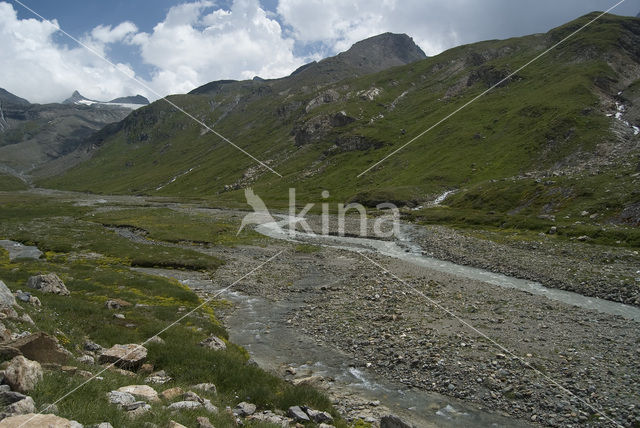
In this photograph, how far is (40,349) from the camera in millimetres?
10695

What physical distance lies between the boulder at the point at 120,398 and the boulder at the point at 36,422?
75.4 inches

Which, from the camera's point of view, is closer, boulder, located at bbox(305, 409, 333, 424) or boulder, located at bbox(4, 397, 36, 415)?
boulder, located at bbox(4, 397, 36, 415)

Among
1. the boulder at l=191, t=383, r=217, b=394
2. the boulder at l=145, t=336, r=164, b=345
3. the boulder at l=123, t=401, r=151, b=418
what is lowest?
the boulder at l=191, t=383, r=217, b=394

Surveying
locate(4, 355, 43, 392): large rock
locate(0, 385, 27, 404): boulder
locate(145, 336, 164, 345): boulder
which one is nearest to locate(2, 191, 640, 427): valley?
locate(145, 336, 164, 345): boulder

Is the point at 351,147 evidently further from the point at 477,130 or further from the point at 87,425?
the point at 87,425

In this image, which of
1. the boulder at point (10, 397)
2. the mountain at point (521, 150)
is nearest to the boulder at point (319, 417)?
the boulder at point (10, 397)

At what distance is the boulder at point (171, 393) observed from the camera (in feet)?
34.9

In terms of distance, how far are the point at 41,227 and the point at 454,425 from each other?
82328 mm

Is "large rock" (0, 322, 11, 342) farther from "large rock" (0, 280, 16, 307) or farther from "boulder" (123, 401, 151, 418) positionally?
"boulder" (123, 401, 151, 418)

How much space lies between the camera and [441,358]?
61.6 ft

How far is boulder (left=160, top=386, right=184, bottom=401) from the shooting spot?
1064cm

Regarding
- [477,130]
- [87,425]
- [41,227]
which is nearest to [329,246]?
[87,425]

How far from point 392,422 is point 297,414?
10.7 feet

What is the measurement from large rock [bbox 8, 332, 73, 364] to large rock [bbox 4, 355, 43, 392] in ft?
6.58
